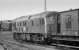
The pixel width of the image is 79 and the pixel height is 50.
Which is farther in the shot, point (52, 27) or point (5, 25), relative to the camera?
point (5, 25)

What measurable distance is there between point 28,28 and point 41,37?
4.11 meters

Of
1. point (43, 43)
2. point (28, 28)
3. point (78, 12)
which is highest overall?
point (78, 12)

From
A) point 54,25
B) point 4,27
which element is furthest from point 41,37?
point 4,27

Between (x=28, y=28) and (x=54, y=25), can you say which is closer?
(x=54, y=25)

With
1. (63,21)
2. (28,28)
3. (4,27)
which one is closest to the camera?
(63,21)

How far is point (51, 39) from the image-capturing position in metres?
20.4

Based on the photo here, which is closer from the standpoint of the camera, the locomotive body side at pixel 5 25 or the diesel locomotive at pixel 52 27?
the diesel locomotive at pixel 52 27

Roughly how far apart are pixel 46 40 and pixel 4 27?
50.2 meters

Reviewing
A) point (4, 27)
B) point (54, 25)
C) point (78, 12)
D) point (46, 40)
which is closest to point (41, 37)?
point (46, 40)

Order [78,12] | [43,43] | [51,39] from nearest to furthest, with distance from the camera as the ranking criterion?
1. [78,12]
2. [51,39]
3. [43,43]

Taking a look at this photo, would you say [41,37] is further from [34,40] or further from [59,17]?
[59,17]

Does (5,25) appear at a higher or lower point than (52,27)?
lower

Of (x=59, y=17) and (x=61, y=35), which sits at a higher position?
(x=59, y=17)

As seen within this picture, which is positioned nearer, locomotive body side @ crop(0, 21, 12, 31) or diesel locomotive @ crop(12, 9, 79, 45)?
diesel locomotive @ crop(12, 9, 79, 45)
